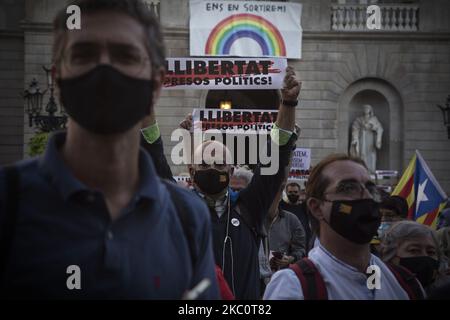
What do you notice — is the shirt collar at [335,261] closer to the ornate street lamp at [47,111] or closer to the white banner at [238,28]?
the ornate street lamp at [47,111]

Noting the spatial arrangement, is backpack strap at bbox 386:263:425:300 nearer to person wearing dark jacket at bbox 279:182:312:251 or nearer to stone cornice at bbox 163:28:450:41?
person wearing dark jacket at bbox 279:182:312:251

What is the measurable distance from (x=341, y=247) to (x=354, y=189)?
0.29 meters

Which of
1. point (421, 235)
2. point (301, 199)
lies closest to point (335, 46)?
point (301, 199)

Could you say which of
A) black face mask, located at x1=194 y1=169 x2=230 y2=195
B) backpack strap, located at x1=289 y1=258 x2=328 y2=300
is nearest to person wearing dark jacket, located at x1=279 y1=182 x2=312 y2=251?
black face mask, located at x1=194 y1=169 x2=230 y2=195

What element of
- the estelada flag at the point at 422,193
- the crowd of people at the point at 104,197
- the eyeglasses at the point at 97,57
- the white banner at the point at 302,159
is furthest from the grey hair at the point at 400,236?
the white banner at the point at 302,159

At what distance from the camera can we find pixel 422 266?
433 cm

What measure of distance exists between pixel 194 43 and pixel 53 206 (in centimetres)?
2035

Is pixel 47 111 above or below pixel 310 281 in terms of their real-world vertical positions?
above

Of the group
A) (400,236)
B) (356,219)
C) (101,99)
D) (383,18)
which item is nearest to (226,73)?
(400,236)

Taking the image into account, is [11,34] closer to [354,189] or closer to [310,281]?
[354,189]

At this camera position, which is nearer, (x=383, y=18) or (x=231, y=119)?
(x=231, y=119)

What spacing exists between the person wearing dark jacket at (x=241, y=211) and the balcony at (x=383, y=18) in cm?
1892

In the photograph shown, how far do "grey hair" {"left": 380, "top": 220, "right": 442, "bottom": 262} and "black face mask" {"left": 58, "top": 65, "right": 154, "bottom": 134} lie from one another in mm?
2690
